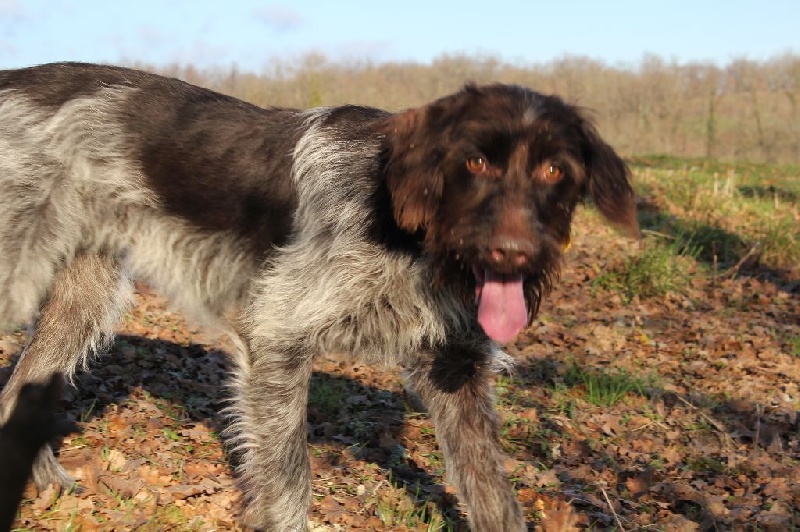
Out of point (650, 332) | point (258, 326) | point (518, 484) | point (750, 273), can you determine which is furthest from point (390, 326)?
point (750, 273)

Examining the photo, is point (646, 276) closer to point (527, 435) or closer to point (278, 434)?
point (527, 435)

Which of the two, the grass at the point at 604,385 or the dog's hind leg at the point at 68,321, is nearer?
the dog's hind leg at the point at 68,321

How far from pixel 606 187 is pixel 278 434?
5.74ft

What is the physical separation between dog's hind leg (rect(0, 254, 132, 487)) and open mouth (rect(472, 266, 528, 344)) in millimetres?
2083

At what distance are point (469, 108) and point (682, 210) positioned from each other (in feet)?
29.9

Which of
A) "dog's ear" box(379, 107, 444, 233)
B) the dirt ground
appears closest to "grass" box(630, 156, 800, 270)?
the dirt ground

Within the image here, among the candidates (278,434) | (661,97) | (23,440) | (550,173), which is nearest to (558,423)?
(278,434)

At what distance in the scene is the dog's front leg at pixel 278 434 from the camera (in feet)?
12.3

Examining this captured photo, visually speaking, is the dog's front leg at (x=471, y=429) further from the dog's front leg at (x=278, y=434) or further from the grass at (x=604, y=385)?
the grass at (x=604, y=385)

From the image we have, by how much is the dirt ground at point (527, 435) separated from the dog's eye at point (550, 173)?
141 cm

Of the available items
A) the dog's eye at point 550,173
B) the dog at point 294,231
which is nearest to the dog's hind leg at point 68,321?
the dog at point 294,231

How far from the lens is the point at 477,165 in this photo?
3.23 meters

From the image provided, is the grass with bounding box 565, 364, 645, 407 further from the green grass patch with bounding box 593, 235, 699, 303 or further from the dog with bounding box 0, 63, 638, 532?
the dog with bounding box 0, 63, 638, 532

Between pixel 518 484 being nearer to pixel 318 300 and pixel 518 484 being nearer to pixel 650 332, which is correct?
pixel 318 300
